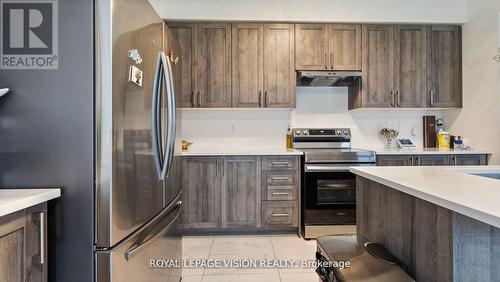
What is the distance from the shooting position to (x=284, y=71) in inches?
124

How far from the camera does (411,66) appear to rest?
324 cm

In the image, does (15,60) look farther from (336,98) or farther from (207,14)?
(336,98)

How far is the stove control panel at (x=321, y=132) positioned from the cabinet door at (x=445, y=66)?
103 centimetres

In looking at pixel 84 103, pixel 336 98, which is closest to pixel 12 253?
pixel 84 103

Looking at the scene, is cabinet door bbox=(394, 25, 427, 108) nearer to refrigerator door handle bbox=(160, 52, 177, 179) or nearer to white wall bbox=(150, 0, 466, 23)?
white wall bbox=(150, 0, 466, 23)

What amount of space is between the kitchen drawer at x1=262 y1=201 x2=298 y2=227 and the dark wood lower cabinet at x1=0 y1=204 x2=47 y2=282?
2141 mm

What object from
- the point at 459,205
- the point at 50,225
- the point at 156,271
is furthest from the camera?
the point at 156,271

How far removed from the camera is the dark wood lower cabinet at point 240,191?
9.48 ft

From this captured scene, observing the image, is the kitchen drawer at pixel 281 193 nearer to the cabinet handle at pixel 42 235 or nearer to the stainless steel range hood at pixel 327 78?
the stainless steel range hood at pixel 327 78

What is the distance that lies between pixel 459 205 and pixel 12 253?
4.34 ft

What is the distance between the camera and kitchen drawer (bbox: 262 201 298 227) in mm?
2896

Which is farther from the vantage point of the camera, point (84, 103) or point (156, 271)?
point (156, 271)

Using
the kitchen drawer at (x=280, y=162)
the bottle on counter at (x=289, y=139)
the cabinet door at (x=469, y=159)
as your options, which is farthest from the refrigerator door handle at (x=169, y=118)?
the cabinet door at (x=469, y=159)

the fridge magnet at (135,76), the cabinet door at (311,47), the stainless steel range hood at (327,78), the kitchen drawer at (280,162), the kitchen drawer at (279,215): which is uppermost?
the cabinet door at (311,47)
